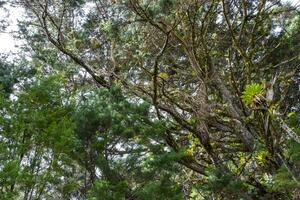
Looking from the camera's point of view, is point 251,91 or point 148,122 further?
point 148,122

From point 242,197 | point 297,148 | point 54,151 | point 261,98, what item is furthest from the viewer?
point 242,197

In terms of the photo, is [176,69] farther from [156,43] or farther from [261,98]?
[261,98]

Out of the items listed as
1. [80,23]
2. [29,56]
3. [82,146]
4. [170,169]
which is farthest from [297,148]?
[29,56]

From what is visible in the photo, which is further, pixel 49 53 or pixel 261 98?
pixel 49 53

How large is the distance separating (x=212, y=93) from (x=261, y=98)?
5.07 m

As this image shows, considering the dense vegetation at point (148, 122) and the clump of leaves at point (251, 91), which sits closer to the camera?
the clump of leaves at point (251, 91)

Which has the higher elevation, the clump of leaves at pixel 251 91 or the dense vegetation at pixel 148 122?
the dense vegetation at pixel 148 122

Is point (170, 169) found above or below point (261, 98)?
above

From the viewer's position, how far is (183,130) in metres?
8.48

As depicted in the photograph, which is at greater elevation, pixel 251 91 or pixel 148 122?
pixel 148 122

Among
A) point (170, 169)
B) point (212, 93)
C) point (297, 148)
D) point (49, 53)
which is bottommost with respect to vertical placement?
point (297, 148)

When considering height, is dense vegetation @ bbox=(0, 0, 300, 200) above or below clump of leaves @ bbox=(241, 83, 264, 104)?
above

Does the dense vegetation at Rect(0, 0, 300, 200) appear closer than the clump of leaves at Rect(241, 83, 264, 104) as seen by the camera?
No

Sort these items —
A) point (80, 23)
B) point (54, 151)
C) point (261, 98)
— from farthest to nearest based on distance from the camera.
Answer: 1. point (80, 23)
2. point (54, 151)
3. point (261, 98)
